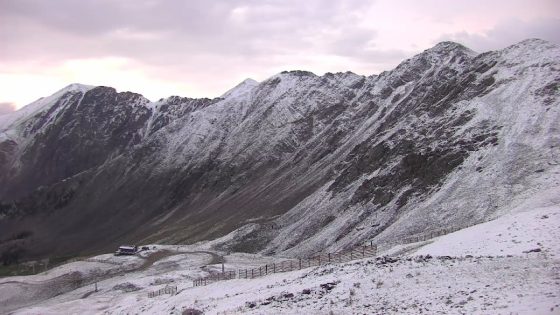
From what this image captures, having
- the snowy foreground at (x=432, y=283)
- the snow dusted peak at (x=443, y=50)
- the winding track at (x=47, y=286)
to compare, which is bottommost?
the winding track at (x=47, y=286)

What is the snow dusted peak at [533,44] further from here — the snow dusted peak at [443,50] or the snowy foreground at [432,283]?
the snowy foreground at [432,283]

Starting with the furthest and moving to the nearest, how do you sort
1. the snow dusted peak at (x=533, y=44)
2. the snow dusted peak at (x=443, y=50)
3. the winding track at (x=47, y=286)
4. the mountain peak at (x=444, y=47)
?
the mountain peak at (x=444, y=47) → the snow dusted peak at (x=443, y=50) → the snow dusted peak at (x=533, y=44) → the winding track at (x=47, y=286)

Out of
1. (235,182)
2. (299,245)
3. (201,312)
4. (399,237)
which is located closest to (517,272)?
(201,312)

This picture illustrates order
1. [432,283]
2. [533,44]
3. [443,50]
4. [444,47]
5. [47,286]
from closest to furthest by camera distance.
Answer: [432,283]
[47,286]
[533,44]
[443,50]
[444,47]

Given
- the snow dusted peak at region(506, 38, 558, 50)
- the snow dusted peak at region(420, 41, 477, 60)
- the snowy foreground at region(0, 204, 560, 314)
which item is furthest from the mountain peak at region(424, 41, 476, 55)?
the snowy foreground at region(0, 204, 560, 314)

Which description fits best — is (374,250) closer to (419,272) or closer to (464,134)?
(419,272)

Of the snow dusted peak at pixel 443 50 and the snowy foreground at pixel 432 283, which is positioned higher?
the snow dusted peak at pixel 443 50

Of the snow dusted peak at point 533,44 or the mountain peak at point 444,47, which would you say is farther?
the mountain peak at point 444,47

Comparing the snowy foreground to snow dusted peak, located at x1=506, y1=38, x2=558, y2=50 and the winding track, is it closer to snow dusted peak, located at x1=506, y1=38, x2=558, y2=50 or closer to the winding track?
the winding track

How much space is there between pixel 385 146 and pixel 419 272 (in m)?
92.2

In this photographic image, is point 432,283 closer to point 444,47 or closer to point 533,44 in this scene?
point 533,44

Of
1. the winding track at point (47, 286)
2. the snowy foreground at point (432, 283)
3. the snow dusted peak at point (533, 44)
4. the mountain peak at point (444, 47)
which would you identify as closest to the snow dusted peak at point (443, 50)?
the mountain peak at point (444, 47)

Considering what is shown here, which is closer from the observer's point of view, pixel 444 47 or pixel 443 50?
pixel 443 50

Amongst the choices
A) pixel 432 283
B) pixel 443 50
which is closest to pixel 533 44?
A: pixel 443 50
